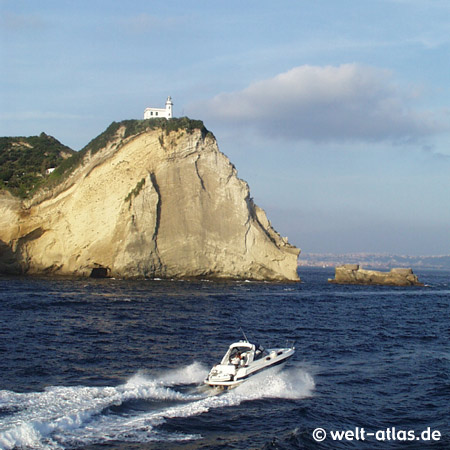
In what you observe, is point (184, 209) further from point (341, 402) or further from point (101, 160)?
point (341, 402)

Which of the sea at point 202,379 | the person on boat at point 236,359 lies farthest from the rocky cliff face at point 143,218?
the person on boat at point 236,359

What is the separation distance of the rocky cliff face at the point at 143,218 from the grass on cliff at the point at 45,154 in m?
1.00

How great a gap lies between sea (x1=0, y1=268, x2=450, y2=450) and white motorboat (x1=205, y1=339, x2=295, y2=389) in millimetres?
341

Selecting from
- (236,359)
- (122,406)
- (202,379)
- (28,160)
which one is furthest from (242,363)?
(28,160)

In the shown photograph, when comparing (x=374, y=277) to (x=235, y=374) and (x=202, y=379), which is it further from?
(x=235, y=374)

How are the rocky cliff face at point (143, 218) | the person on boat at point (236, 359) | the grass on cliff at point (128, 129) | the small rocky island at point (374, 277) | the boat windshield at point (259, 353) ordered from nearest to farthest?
1. the person on boat at point (236, 359)
2. the boat windshield at point (259, 353)
3. the rocky cliff face at point (143, 218)
4. the grass on cliff at point (128, 129)
5. the small rocky island at point (374, 277)

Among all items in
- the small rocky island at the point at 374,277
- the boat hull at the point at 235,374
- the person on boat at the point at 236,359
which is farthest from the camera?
the small rocky island at the point at 374,277

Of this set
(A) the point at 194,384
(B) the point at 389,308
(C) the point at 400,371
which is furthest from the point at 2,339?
(B) the point at 389,308

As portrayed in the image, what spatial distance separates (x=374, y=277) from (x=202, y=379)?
208ft

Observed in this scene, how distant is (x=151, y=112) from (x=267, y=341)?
52090 millimetres

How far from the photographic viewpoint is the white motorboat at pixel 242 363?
1909 cm

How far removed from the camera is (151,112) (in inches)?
2904

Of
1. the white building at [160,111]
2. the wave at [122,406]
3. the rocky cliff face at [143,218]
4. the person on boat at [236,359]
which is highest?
the white building at [160,111]

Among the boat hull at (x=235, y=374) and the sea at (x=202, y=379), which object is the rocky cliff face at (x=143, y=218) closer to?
the sea at (x=202, y=379)
